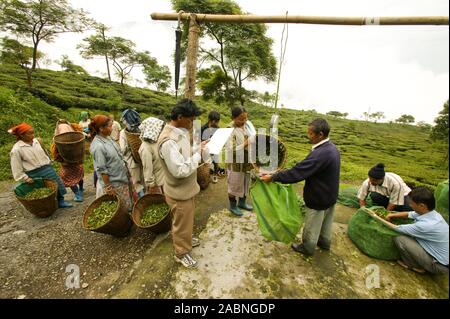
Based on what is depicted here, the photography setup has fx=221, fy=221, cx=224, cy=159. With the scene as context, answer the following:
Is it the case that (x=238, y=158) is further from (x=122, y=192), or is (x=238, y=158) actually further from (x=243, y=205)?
(x=122, y=192)

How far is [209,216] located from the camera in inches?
141

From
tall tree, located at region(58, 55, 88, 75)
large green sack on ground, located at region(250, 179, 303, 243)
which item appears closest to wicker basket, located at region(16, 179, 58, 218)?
large green sack on ground, located at region(250, 179, 303, 243)

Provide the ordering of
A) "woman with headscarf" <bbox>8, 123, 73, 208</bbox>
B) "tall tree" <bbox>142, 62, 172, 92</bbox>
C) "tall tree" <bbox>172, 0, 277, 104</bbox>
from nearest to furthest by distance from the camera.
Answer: "woman with headscarf" <bbox>8, 123, 73, 208</bbox>
"tall tree" <bbox>172, 0, 277, 104</bbox>
"tall tree" <bbox>142, 62, 172, 92</bbox>

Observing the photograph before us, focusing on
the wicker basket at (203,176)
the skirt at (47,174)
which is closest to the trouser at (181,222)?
the wicker basket at (203,176)

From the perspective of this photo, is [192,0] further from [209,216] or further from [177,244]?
[177,244]

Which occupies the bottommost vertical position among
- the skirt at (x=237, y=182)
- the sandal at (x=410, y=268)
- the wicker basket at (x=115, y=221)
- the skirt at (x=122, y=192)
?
the sandal at (x=410, y=268)

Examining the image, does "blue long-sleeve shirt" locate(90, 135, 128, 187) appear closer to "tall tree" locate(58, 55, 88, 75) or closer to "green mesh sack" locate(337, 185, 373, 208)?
"green mesh sack" locate(337, 185, 373, 208)

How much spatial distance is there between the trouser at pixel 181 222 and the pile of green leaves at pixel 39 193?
2.63m

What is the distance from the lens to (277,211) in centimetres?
255

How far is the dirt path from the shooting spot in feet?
7.37

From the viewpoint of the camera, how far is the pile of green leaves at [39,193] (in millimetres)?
3637

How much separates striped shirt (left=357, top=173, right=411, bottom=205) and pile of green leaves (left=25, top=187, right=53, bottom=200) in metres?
5.25

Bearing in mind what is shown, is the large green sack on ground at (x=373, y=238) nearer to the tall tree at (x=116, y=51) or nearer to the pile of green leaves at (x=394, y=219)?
the pile of green leaves at (x=394, y=219)
